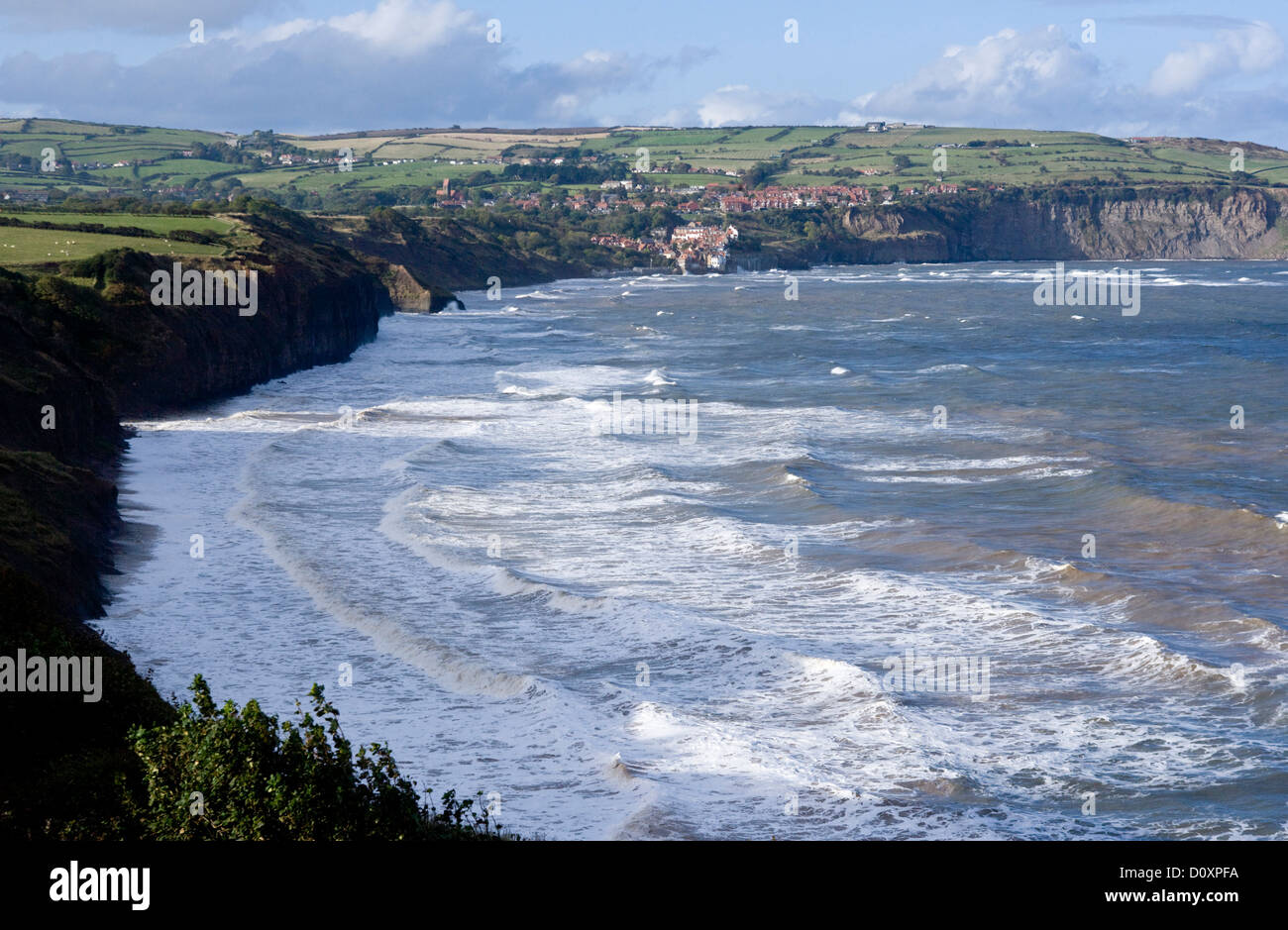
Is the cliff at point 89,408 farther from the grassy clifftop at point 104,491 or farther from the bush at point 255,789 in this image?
the bush at point 255,789

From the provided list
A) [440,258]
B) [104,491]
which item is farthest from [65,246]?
[440,258]

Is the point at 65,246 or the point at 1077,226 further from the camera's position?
the point at 1077,226

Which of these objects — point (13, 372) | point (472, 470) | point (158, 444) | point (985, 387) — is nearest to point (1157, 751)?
point (472, 470)

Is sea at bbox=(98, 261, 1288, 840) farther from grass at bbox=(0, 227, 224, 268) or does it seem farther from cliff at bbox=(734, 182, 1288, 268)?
cliff at bbox=(734, 182, 1288, 268)

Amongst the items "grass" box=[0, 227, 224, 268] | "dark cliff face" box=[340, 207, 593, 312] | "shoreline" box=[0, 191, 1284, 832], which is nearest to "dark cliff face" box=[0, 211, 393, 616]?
"shoreline" box=[0, 191, 1284, 832]

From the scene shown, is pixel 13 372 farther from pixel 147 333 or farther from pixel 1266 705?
pixel 1266 705

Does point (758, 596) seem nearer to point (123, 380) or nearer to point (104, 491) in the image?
point (104, 491)

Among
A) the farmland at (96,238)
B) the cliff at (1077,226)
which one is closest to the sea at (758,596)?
the farmland at (96,238)
